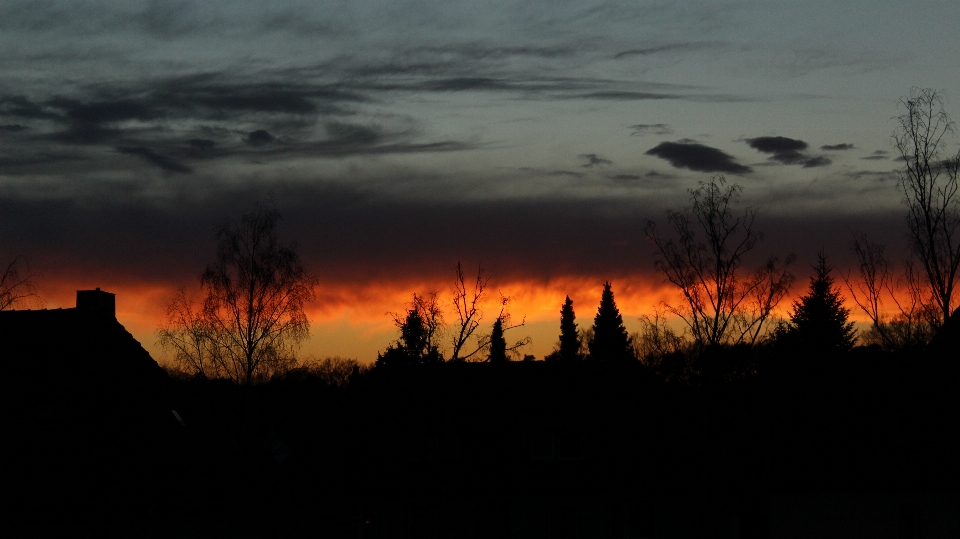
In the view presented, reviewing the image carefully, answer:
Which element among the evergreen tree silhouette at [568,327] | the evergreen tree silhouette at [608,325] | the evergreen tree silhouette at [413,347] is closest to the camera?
the evergreen tree silhouette at [413,347]

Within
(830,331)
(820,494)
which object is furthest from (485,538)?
(830,331)

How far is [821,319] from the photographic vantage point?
6438cm

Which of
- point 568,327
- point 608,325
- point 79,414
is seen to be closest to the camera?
point 79,414

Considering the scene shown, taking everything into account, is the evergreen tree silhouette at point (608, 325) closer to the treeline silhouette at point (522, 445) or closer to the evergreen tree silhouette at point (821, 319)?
the evergreen tree silhouette at point (821, 319)

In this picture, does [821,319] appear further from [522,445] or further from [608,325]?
[608,325]

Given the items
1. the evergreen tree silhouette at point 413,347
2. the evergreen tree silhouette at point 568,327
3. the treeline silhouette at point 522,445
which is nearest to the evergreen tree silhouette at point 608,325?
the evergreen tree silhouette at point 568,327

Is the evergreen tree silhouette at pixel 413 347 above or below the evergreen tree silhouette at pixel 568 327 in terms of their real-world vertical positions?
below

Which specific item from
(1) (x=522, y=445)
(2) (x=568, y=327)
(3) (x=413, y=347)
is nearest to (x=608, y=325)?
(2) (x=568, y=327)

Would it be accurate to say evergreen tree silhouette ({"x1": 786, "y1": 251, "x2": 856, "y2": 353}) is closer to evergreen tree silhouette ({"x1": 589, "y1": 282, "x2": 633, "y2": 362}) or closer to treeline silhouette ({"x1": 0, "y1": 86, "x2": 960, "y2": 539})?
treeline silhouette ({"x1": 0, "y1": 86, "x2": 960, "y2": 539})

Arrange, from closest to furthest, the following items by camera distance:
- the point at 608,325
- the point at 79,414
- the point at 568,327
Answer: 1. the point at 79,414
2. the point at 608,325
3. the point at 568,327

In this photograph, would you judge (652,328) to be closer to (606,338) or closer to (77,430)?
(77,430)

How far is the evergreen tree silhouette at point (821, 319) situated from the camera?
209 ft

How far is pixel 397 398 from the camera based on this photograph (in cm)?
3919

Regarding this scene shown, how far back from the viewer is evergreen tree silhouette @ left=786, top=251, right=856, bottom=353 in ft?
209
